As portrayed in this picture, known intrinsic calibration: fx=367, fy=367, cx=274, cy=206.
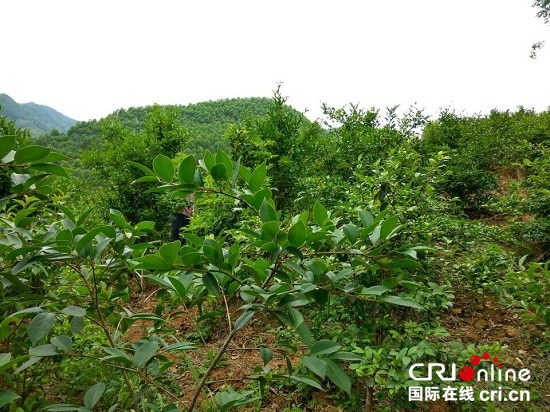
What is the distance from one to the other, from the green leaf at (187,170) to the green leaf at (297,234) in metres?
0.28

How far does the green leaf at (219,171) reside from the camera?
0.85 m

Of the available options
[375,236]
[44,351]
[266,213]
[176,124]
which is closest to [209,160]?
[266,213]

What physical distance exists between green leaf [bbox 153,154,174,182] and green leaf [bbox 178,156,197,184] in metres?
0.02

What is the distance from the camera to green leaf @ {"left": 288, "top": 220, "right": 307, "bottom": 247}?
744mm

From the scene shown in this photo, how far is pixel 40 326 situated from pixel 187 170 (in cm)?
45

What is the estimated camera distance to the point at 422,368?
161 centimetres

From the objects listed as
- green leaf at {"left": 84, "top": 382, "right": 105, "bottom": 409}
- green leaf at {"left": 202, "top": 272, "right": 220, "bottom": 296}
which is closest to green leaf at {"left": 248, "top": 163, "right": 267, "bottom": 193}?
green leaf at {"left": 202, "top": 272, "right": 220, "bottom": 296}

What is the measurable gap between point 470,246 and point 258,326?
1788 millimetres

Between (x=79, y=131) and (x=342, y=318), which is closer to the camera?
(x=342, y=318)

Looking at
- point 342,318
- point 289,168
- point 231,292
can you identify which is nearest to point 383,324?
point 342,318

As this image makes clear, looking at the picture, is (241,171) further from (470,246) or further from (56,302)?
(470,246)

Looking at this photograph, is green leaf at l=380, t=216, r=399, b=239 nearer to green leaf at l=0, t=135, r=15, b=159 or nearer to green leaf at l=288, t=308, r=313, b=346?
green leaf at l=288, t=308, r=313, b=346

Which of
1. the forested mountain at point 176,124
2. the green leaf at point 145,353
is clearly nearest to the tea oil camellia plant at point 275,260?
the green leaf at point 145,353

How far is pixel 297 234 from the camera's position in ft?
2.47
